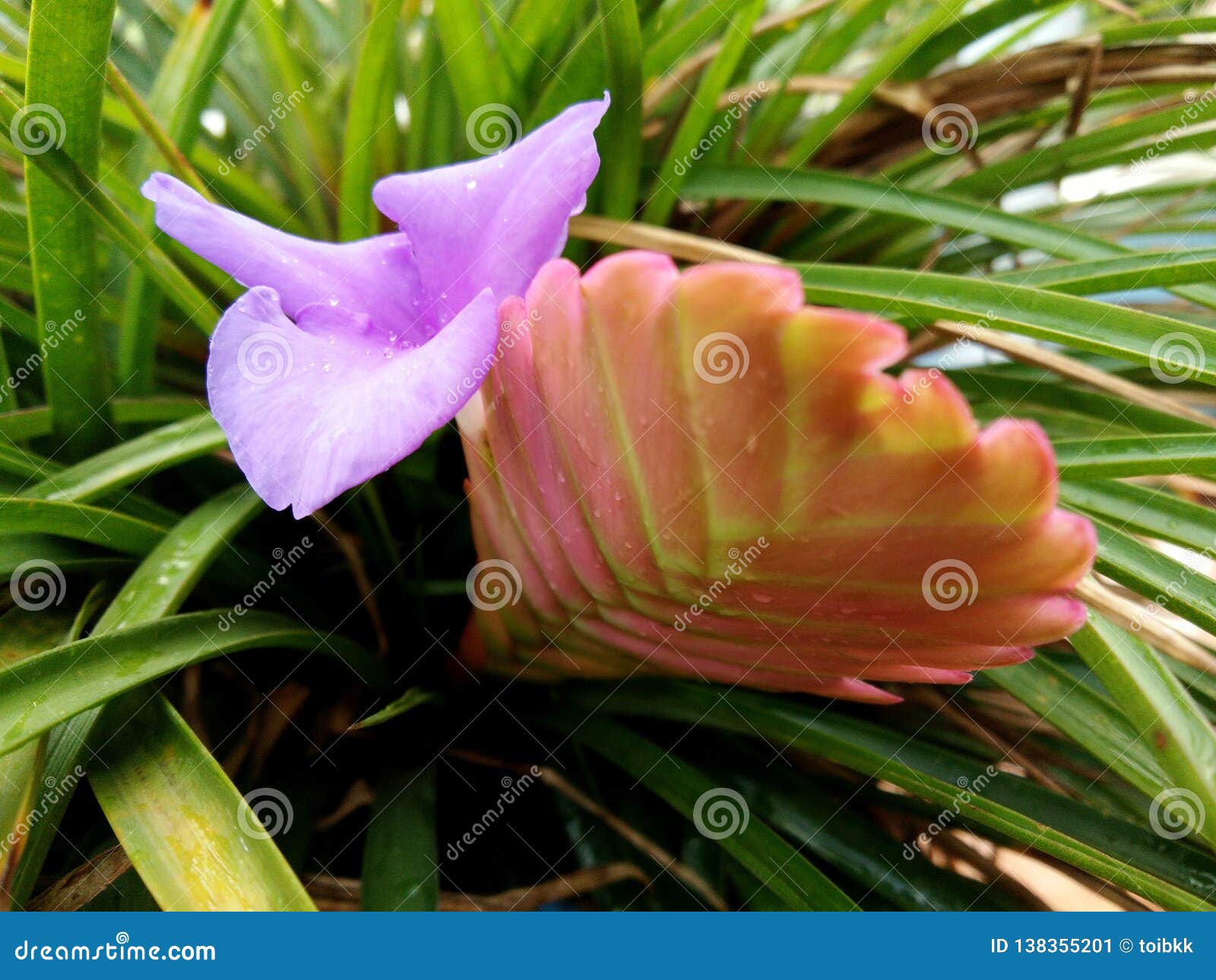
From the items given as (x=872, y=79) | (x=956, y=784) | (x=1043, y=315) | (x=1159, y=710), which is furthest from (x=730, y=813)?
(x=872, y=79)

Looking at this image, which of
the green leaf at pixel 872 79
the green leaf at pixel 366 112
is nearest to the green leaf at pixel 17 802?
the green leaf at pixel 366 112

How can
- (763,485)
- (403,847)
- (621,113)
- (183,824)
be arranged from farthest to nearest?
(621,113), (403,847), (183,824), (763,485)

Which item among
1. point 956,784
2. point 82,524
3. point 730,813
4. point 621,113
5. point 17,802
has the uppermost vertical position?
point 621,113

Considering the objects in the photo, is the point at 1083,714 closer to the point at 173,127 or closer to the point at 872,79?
the point at 872,79

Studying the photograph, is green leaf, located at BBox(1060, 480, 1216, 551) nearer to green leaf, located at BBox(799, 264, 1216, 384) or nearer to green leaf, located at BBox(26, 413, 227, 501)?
green leaf, located at BBox(799, 264, 1216, 384)

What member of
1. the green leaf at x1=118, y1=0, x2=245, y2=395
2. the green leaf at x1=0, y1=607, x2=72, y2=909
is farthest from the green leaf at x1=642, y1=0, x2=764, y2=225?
the green leaf at x1=0, y1=607, x2=72, y2=909

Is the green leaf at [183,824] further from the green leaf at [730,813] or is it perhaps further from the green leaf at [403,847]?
the green leaf at [730,813]
